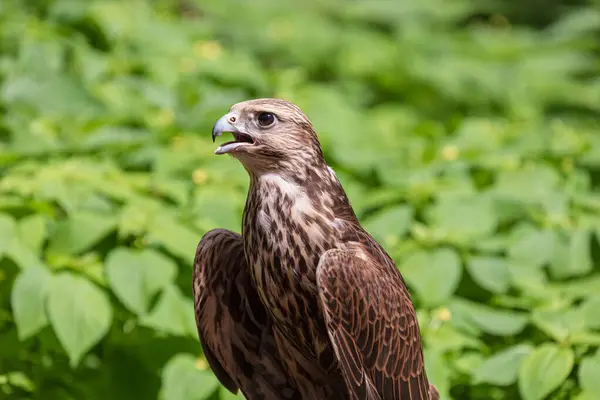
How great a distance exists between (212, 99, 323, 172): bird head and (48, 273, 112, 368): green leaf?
1.20 m

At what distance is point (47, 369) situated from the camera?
404 centimetres

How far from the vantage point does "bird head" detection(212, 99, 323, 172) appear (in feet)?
8.93

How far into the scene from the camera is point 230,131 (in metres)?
2.74

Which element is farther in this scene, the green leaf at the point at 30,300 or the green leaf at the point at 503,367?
the green leaf at the point at 503,367

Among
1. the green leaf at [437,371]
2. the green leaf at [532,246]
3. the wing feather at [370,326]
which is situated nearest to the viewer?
the wing feather at [370,326]

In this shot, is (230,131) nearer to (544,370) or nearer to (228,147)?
(228,147)

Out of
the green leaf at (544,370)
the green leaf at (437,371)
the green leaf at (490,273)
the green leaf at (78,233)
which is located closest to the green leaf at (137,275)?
the green leaf at (78,233)

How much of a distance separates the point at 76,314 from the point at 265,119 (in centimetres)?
133

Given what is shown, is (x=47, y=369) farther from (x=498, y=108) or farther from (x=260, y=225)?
(x=498, y=108)

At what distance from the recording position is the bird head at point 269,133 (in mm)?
2723

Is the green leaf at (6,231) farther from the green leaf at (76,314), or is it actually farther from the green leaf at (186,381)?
the green leaf at (186,381)

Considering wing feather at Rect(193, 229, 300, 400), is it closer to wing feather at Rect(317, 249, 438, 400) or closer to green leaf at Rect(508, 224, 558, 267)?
wing feather at Rect(317, 249, 438, 400)

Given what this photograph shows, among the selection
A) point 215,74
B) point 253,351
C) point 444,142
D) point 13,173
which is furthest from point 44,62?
point 253,351

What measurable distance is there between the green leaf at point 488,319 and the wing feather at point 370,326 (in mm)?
1143
